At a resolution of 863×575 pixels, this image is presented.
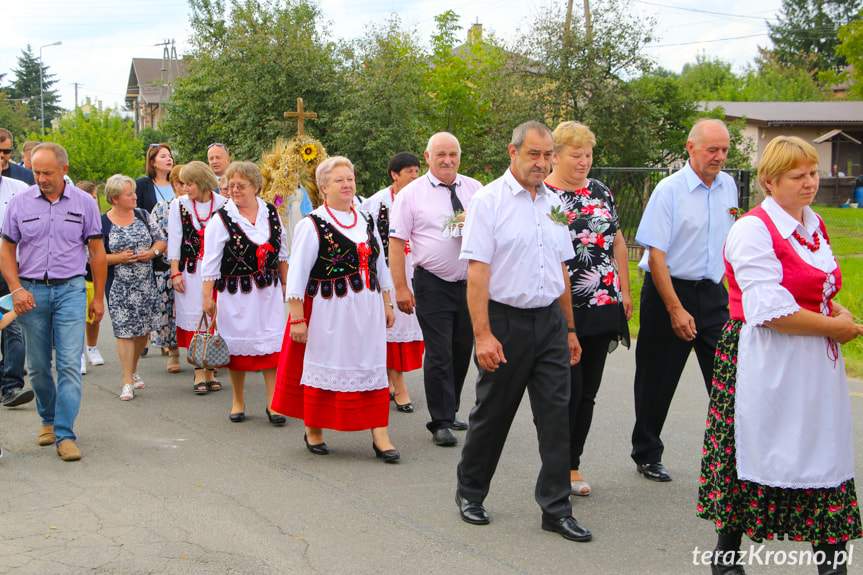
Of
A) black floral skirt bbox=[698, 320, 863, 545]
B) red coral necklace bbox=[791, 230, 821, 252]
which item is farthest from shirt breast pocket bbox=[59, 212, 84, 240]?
red coral necklace bbox=[791, 230, 821, 252]

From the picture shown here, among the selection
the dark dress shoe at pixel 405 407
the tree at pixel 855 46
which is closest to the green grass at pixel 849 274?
the dark dress shoe at pixel 405 407

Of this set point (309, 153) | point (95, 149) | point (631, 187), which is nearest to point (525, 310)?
point (309, 153)

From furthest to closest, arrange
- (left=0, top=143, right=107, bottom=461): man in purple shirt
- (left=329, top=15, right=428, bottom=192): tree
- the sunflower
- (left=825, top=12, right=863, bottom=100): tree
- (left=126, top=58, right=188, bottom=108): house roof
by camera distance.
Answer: (left=126, top=58, right=188, bottom=108): house roof
(left=825, top=12, right=863, bottom=100): tree
(left=329, top=15, right=428, bottom=192): tree
the sunflower
(left=0, top=143, right=107, bottom=461): man in purple shirt

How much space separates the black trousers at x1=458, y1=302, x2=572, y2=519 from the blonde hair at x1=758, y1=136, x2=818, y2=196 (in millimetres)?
1297

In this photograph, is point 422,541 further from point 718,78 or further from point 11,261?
point 718,78

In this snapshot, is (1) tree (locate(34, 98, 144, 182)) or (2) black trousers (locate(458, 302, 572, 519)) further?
(1) tree (locate(34, 98, 144, 182))

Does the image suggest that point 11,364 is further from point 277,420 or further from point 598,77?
point 598,77

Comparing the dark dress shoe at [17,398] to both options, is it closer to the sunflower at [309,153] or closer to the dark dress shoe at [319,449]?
the dark dress shoe at [319,449]

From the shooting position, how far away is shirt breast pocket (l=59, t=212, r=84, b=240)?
614cm

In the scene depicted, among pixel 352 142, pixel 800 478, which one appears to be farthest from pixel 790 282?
pixel 352 142

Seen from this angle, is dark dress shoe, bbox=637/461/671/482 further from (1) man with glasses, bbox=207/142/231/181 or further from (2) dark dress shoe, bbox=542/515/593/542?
(1) man with glasses, bbox=207/142/231/181

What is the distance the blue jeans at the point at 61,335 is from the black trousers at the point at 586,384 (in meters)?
3.49

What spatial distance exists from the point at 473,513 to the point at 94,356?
610 centimetres

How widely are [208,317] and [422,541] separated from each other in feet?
11.4
